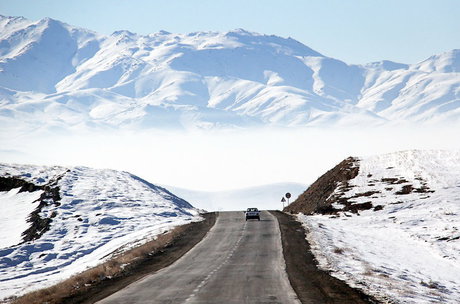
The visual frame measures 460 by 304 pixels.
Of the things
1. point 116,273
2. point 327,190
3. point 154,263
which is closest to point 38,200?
point 327,190

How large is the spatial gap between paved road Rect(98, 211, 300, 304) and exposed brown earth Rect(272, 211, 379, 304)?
0.55 metres

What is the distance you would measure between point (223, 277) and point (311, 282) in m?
4.75

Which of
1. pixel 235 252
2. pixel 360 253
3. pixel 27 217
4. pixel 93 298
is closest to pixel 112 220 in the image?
pixel 27 217

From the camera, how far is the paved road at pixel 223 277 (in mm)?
26016

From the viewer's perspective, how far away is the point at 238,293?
87.6ft

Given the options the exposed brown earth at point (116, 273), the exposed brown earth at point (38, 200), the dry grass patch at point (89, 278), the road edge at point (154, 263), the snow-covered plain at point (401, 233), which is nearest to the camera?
the road edge at point (154, 263)

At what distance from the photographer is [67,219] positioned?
70.4 meters

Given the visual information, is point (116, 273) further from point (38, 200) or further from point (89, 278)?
point (38, 200)

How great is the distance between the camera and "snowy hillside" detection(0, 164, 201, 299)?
51.8 meters

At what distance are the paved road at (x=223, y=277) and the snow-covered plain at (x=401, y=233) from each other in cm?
360

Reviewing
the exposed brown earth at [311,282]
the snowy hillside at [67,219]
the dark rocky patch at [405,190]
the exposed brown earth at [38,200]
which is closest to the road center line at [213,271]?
the exposed brown earth at [311,282]

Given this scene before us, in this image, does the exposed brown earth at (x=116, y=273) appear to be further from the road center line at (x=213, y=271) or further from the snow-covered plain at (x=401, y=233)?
the snow-covered plain at (x=401, y=233)

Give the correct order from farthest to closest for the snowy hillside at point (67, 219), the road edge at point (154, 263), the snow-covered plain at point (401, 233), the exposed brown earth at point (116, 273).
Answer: the snowy hillside at point (67, 219)
the snow-covered plain at point (401, 233)
the exposed brown earth at point (116, 273)
the road edge at point (154, 263)

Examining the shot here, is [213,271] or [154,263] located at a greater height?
[154,263]
